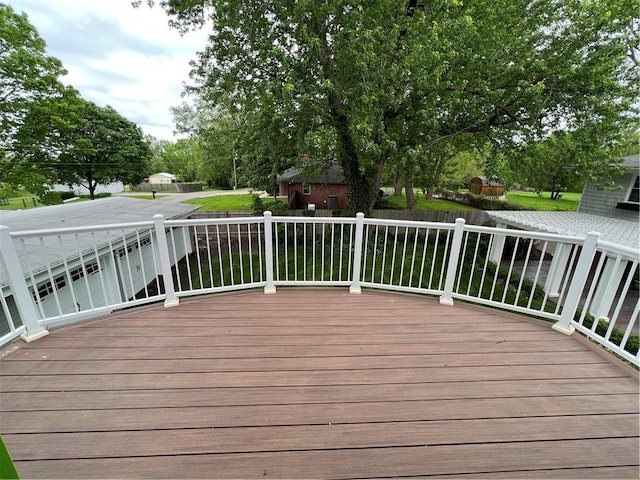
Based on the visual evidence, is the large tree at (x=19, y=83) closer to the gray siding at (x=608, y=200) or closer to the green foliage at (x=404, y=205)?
the green foliage at (x=404, y=205)

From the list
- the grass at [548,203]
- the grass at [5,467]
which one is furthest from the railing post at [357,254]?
the grass at [548,203]

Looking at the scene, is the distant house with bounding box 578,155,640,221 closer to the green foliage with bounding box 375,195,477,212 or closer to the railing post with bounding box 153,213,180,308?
the green foliage with bounding box 375,195,477,212

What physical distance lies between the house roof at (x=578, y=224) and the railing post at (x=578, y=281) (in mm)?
4909

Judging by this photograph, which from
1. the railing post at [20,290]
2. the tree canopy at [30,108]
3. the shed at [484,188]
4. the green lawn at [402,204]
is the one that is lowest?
the green lawn at [402,204]

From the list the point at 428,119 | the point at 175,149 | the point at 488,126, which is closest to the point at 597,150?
the point at 488,126

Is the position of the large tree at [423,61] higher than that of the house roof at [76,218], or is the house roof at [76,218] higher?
the large tree at [423,61]

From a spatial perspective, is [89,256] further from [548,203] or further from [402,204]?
[548,203]

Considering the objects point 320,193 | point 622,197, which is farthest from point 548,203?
point 320,193

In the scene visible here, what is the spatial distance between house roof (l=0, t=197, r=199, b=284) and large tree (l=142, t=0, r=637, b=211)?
478 cm

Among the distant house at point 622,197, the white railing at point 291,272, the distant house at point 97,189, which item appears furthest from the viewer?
the distant house at point 97,189

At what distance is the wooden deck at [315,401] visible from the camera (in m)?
1.38

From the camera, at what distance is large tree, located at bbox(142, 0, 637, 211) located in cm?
594

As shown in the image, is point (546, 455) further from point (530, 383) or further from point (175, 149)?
point (175, 149)

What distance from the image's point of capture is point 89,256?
5367 millimetres
